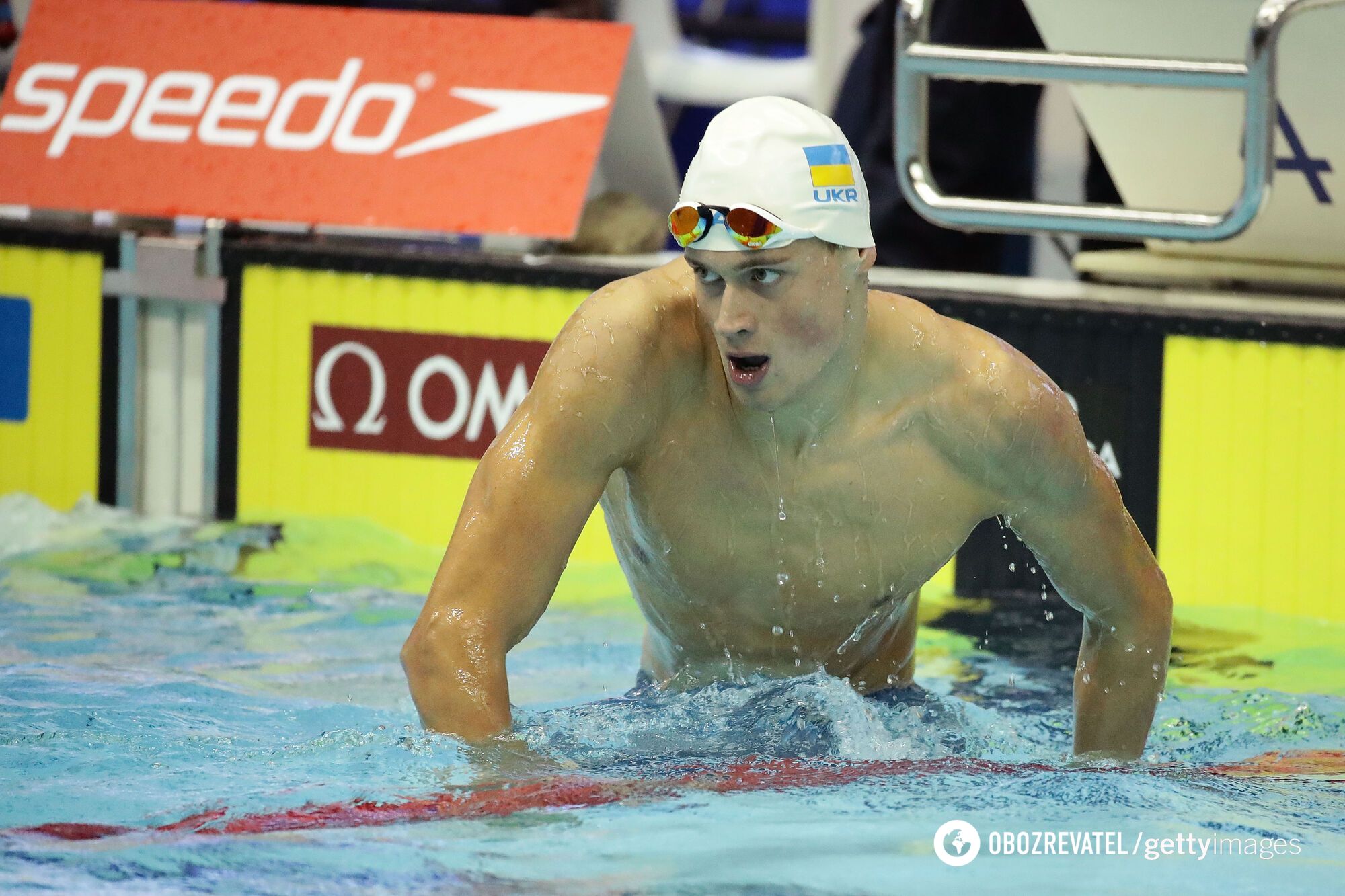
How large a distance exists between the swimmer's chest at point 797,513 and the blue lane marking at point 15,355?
246cm

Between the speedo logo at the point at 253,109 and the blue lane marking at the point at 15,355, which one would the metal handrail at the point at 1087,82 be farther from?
the blue lane marking at the point at 15,355

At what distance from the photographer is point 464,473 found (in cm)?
432

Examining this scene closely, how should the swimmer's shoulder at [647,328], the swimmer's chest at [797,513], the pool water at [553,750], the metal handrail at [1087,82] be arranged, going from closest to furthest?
the pool water at [553,750]
the swimmer's shoulder at [647,328]
the swimmer's chest at [797,513]
the metal handrail at [1087,82]

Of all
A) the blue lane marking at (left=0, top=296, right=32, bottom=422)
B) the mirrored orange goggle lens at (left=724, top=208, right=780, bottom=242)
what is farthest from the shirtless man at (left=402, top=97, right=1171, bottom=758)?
the blue lane marking at (left=0, top=296, right=32, bottom=422)

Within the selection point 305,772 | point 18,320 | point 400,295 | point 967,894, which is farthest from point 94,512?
Answer: point 967,894

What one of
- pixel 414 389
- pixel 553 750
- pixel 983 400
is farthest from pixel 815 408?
pixel 414 389

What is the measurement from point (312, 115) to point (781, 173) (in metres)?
2.49

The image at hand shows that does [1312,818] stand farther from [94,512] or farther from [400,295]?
[94,512]

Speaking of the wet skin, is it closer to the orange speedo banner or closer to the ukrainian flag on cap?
the ukrainian flag on cap

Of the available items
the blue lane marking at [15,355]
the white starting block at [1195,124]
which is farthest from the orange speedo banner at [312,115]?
the white starting block at [1195,124]

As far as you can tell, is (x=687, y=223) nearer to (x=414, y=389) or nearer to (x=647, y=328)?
(x=647, y=328)

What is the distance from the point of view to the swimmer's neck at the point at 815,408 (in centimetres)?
252

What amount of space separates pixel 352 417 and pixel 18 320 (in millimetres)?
933

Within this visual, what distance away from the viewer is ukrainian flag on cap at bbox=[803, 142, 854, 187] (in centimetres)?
239
